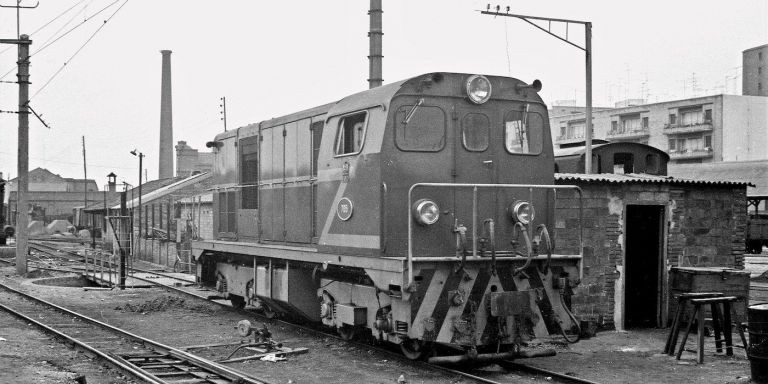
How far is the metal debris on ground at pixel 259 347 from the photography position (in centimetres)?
1076

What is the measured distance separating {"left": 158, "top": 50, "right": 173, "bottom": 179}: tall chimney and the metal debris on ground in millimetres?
51521

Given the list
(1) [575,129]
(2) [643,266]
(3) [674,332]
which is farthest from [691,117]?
(3) [674,332]

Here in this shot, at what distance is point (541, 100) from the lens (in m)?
10.9

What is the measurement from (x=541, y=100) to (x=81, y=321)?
30.0ft

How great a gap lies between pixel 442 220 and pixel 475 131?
4.12 feet

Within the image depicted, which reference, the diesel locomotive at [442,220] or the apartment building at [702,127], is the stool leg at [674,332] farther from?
the apartment building at [702,127]

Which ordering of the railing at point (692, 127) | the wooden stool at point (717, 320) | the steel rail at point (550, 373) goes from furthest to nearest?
the railing at point (692, 127) < the wooden stool at point (717, 320) < the steel rail at point (550, 373)

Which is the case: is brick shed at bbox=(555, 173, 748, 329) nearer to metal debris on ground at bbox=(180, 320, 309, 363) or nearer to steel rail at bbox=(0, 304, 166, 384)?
metal debris on ground at bbox=(180, 320, 309, 363)

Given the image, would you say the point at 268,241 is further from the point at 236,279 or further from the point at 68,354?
the point at 68,354

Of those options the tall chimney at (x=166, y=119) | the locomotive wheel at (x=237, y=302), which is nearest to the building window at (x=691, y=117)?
the tall chimney at (x=166, y=119)

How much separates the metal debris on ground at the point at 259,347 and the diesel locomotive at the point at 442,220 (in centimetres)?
82

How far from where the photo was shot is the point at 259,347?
1150 centimetres

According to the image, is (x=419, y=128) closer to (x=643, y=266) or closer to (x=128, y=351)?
(x=128, y=351)

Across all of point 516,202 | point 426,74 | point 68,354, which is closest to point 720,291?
point 516,202
